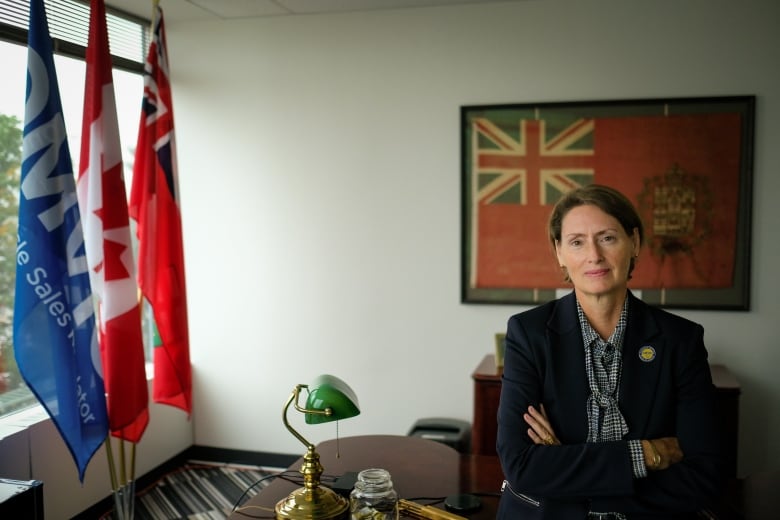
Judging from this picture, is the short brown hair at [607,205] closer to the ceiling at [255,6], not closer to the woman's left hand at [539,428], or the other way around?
the woman's left hand at [539,428]

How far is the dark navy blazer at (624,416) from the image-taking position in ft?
6.06

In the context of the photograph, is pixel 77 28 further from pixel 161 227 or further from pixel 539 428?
pixel 539 428

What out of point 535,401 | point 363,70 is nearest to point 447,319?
point 363,70

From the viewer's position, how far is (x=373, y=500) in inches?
76.1

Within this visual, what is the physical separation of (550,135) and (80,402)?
2.75 metres

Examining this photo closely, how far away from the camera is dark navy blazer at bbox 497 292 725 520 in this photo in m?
1.85

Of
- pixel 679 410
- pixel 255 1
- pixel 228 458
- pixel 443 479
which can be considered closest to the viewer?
pixel 679 410

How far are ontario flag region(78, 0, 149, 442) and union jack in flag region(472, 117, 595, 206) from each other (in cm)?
196

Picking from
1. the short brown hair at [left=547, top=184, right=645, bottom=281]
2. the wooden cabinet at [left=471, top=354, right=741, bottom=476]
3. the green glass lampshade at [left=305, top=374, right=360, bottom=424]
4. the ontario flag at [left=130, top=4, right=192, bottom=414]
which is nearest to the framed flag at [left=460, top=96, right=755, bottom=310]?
the wooden cabinet at [left=471, top=354, right=741, bottom=476]

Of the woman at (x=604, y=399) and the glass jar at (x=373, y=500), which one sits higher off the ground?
the woman at (x=604, y=399)

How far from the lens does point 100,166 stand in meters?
3.27

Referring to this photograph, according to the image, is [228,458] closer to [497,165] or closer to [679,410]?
[497,165]

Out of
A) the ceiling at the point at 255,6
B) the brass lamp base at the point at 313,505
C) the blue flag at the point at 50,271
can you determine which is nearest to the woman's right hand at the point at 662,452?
the brass lamp base at the point at 313,505

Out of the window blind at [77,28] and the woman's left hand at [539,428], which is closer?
the woman's left hand at [539,428]
